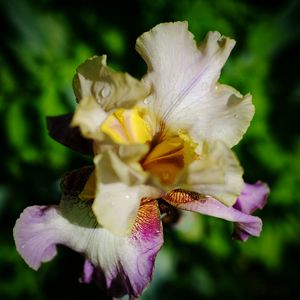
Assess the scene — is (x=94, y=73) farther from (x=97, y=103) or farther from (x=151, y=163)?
(x=151, y=163)

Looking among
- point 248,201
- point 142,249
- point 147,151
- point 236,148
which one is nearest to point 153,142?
point 147,151

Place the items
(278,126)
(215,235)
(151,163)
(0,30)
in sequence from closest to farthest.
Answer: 1. (151,163)
2. (215,235)
3. (278,126)
4. (0,30)

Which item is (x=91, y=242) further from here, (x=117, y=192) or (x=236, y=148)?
(x=236, y=148)

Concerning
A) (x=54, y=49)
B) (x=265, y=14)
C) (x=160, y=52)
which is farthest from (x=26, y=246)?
(x=265, y=14)

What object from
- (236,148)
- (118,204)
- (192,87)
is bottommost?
(236,148)

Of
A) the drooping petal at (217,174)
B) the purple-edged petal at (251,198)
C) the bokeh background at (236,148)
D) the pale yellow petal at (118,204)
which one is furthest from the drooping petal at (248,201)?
the bokeh background at (236,148)

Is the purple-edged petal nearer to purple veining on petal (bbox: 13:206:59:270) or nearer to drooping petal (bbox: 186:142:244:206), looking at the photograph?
drooping petal (bbox: 186:142:244:206)

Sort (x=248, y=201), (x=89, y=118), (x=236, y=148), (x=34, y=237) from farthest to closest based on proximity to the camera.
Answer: (x=236, y=148) < (x=248, y=201) < (x=34, y=237) < (x=89, y=118)
